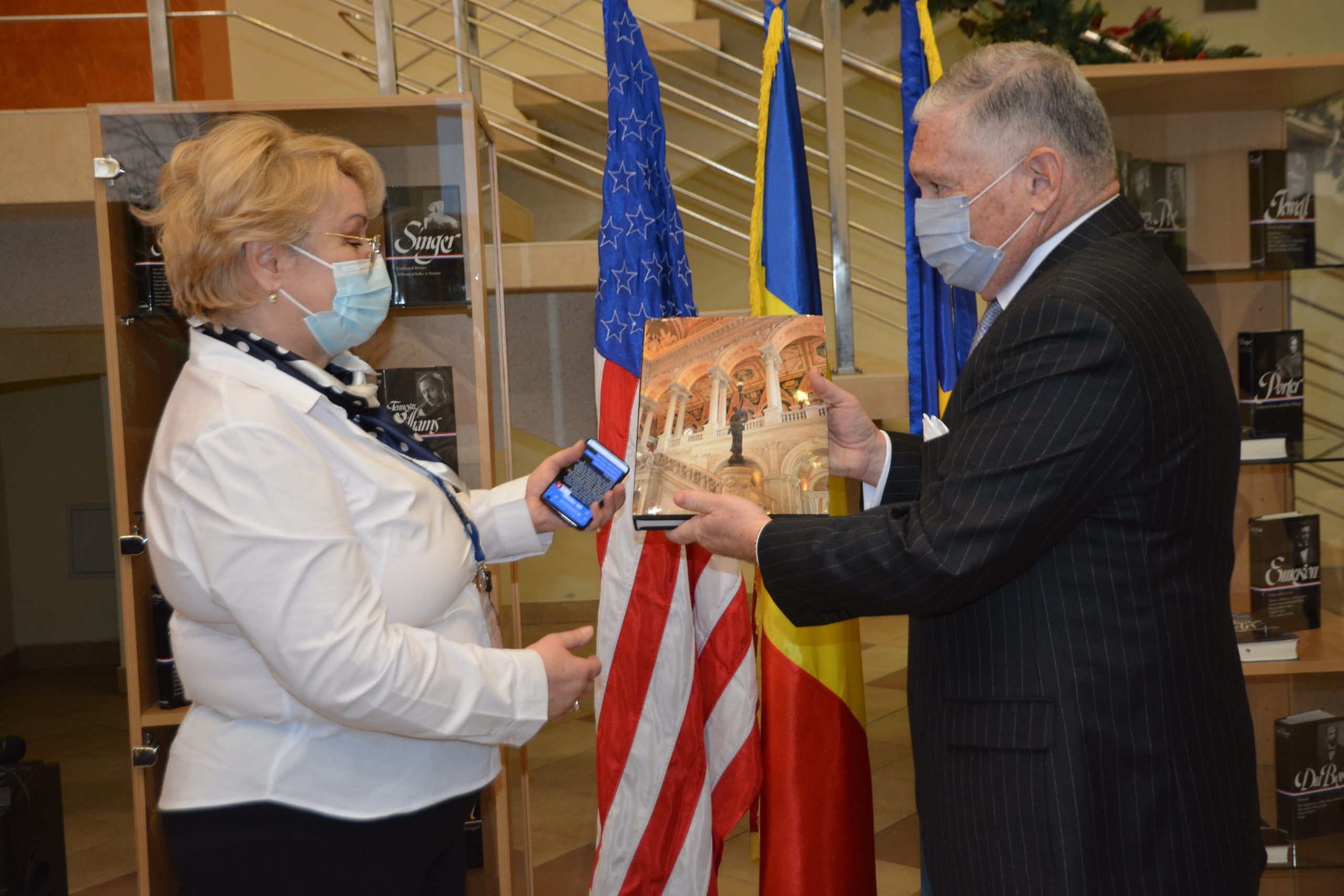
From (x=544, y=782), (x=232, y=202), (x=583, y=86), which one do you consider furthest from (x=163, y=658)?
(x=583, y=86)

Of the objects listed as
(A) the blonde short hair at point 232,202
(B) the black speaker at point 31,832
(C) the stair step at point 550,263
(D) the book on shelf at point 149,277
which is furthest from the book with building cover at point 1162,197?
(B) the black speaker at point 31,832

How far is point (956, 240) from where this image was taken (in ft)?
5.05

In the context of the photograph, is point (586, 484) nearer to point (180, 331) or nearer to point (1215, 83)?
point (180, 331)

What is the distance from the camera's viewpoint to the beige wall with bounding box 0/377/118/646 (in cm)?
572

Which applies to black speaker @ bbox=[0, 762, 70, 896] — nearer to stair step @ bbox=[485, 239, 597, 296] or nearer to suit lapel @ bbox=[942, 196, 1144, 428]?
stair step @ bbox=[485, 239, 597, 296]

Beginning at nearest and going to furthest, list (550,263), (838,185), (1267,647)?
(1267,647) → (838,185) → (550,263)

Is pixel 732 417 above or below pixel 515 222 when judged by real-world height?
below

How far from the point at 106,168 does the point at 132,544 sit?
847 millimetres

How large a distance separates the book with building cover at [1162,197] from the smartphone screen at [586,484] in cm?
160

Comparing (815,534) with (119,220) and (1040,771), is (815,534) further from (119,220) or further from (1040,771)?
(119,220)

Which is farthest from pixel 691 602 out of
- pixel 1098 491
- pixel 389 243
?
pixel 1098 491

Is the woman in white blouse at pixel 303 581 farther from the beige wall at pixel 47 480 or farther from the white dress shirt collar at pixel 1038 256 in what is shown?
the beige wall at pixel 47 480

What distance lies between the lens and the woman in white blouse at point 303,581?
1156 millimetres

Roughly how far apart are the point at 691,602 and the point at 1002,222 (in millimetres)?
1267
